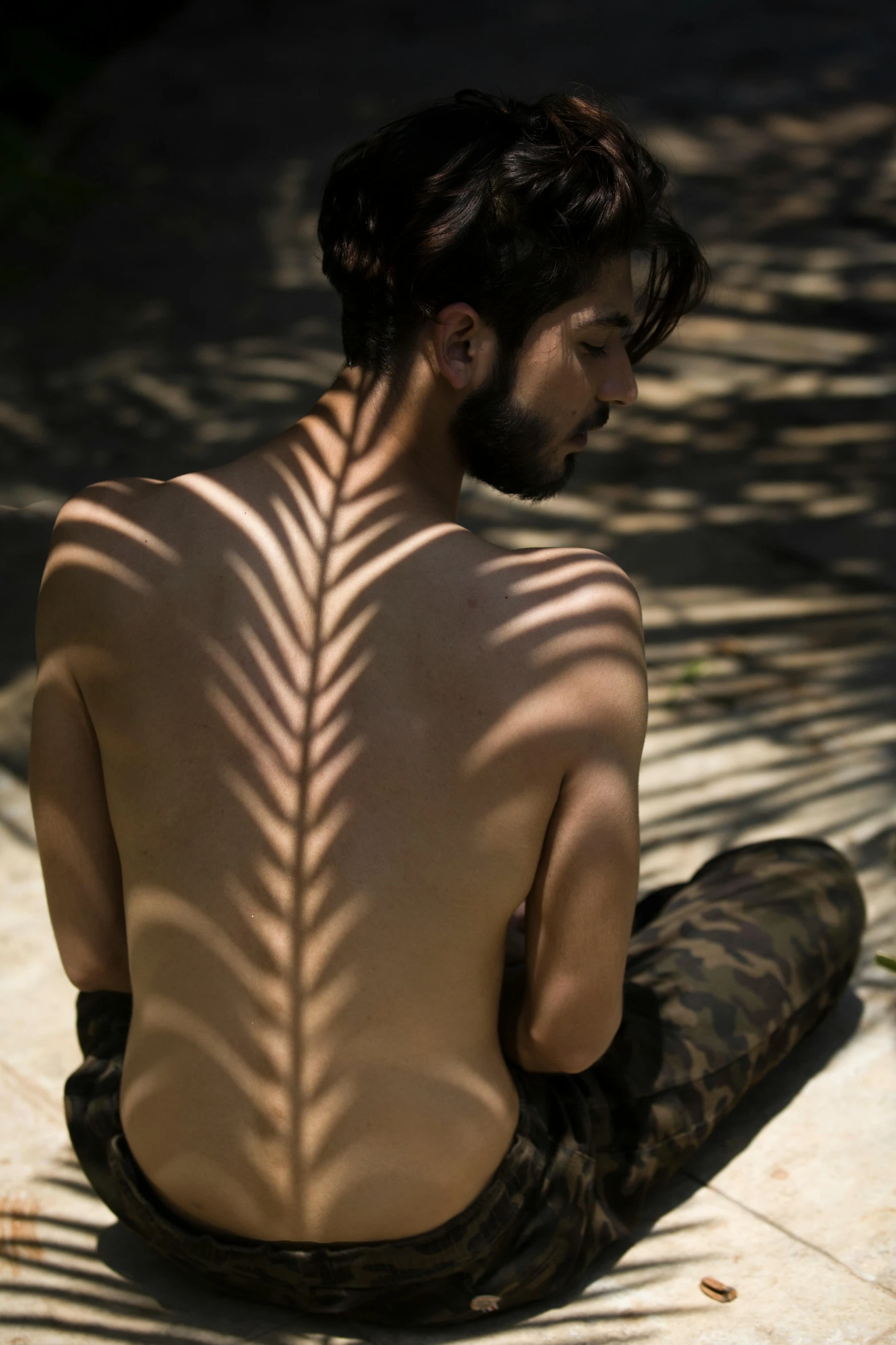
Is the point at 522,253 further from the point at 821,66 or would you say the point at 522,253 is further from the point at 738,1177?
the point at 821,66

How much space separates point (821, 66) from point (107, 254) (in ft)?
12.3

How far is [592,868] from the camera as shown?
1473 mm

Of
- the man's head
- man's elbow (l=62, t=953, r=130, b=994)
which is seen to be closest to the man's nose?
the man's head

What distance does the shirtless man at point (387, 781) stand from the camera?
142cm

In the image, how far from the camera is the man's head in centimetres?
160

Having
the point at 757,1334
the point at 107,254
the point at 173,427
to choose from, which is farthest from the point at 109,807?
the point at 107,254

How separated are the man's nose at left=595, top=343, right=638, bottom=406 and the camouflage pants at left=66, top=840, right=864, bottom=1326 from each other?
784mm

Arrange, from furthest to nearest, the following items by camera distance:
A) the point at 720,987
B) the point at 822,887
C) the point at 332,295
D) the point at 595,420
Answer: the point at 332,295
the point at 822,887
the point at 720,987
the point at 595,420

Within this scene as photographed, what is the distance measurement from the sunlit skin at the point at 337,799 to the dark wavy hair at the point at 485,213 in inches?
2.7

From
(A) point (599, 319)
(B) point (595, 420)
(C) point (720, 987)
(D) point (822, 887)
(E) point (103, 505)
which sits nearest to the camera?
(E) point (103, 505)

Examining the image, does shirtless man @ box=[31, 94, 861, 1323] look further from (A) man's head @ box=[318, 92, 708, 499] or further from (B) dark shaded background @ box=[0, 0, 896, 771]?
(B) dark shaded background @ box=[0, 0, 896, 771]

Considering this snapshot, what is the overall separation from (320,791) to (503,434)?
19.5 inches

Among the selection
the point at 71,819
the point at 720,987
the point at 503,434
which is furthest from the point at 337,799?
the point at 720,987

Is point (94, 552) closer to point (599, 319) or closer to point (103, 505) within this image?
point (103, 505)
